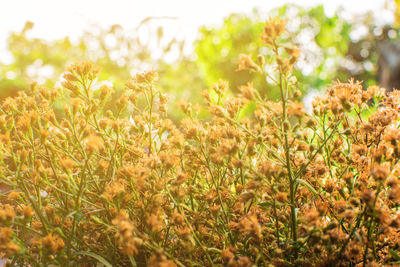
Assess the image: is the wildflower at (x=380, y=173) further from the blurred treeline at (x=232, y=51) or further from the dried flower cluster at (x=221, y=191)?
the blurred treeline at (x=232, y=51)

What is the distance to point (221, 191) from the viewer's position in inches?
41.1

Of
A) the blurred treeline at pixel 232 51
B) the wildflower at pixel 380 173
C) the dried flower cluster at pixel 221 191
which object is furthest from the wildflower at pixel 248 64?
the blurred treeline at pixel 232 51

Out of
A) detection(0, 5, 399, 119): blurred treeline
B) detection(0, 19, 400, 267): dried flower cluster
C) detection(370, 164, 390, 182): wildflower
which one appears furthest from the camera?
detection(0, 5, 399, 119): blurred treeline

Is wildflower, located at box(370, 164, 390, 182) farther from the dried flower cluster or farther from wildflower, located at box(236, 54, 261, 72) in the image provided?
wildflower, located at box(236, 54, 261, 72)

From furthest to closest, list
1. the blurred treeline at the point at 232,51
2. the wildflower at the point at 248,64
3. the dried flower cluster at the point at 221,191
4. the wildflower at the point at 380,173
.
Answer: the blurred treeline at the point at 232,51 < the wildflower at the point at 248,64 < the dried flower cluster at the point at 221,191 < the wildflower at the point at 380,173

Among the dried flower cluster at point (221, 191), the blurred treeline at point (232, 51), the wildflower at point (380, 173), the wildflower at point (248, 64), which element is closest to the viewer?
the wildflower at point (380, 173)

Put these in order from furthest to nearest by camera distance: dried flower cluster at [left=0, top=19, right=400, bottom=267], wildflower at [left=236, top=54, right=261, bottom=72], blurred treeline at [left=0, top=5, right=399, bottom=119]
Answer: blurred treeline at [left=0, top=5, right=399, bottom=119] < wildflower at [left=236, top=54, right=261, bottom=72] < dried flower cluster at [left=0, top=19, right=400, bottom=267]

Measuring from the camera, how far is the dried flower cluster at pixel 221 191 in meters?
0.76

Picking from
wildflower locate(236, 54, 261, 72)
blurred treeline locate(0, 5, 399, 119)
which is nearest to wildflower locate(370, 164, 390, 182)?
wildflower locate(236, 54, 261, 72)

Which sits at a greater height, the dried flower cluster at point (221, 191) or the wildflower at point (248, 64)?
the wildflower at point (248, 64)

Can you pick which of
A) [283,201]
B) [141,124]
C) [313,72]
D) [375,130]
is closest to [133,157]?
[141,124]

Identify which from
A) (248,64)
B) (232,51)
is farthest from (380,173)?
(232,51)

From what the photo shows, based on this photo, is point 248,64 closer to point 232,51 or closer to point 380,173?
point 380,173

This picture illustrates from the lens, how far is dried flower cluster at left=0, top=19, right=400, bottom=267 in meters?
0.76
